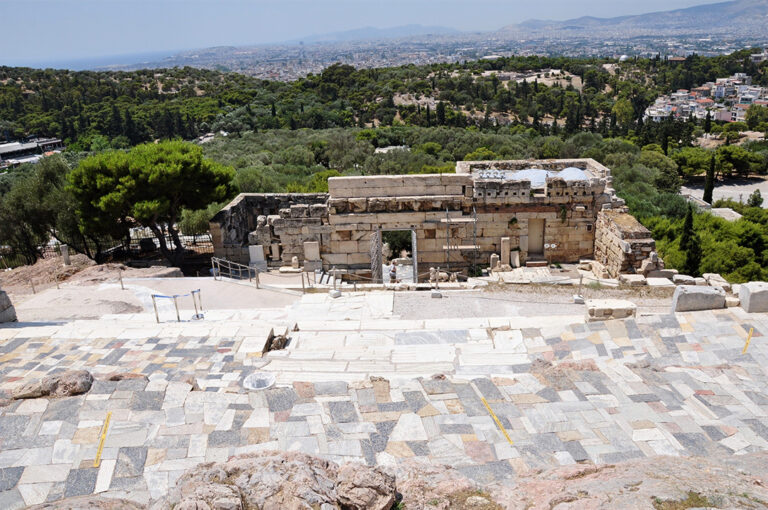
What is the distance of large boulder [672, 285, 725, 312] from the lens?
10281mm

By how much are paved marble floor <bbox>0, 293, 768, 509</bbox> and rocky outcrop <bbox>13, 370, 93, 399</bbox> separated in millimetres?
224

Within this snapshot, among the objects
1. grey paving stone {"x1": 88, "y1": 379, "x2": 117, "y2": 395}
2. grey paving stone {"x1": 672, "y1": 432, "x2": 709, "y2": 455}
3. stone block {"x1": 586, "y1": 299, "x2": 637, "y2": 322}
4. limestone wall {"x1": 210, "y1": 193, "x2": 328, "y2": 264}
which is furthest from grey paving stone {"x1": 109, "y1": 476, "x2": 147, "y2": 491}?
limestone wall {"x1": 210, "y1": 193, "x2": 328, "y2": 264}

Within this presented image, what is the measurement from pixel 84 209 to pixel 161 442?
601 inches

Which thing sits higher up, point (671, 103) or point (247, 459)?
point (247, 459)

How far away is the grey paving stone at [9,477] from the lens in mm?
6121

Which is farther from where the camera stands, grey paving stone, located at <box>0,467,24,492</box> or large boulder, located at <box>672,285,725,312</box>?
large boulder, located at <box>672,285,725,312</box>

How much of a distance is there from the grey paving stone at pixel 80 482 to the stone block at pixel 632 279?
13.3m

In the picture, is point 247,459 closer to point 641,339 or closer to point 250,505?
point 250,505

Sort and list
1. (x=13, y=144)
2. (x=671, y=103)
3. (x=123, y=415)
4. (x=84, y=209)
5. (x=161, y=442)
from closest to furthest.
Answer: (x=161, y=442)
(x=123, y=415)
(x=84, y=209)
(x=13, y=144)
(x=671, y=103)

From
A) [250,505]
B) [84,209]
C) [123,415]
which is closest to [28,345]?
[123,415]

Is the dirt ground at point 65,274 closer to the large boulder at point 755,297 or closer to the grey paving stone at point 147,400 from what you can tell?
the grey paving stone at point 147,400

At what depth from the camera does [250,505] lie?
17.7ft

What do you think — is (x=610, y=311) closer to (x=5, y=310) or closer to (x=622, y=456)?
(x=622, y=456)

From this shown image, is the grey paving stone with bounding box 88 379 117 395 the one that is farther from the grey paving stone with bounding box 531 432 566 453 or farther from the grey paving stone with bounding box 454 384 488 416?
the grey paving stone with bounding box 531 432 566 453
